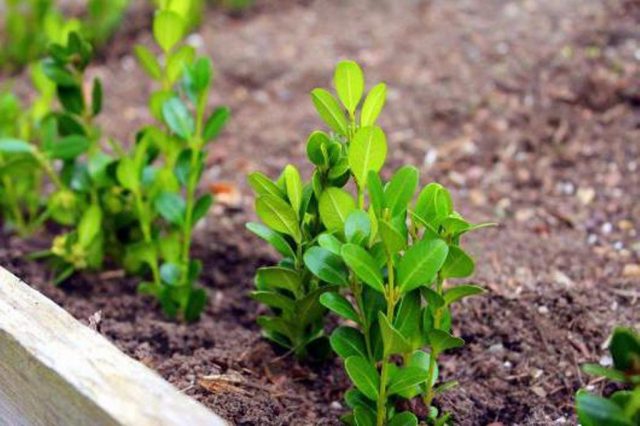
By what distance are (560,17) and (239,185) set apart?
4.00 ft

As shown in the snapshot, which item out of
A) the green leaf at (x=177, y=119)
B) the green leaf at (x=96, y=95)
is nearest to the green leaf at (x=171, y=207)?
the green leaf at (x=177, y=119)

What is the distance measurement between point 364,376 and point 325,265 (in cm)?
18

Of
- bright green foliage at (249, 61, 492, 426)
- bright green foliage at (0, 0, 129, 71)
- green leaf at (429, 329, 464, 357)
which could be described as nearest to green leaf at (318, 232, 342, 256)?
bright green foliage at (249, 61, 492, 426)

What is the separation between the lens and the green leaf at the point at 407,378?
5.11 feet

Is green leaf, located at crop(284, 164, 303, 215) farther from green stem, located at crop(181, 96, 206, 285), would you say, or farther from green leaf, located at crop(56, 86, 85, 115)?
green leaf, located at crop(56, 86, 85, 115)

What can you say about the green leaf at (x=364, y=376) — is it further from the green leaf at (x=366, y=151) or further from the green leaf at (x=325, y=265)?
the green leaf at (x=366, y=151)

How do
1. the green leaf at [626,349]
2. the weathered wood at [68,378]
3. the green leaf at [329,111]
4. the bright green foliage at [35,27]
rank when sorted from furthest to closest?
1. the bright green foliage at [35,27]
2. the green leaf at [329,111]
3. the weathered wood at [68,378]
4. the green leaf at [626,349]

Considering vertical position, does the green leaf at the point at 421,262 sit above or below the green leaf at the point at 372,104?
below

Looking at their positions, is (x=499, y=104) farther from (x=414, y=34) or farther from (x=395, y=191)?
(x=395, y=191)

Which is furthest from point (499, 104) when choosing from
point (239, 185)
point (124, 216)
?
point (124, 216)

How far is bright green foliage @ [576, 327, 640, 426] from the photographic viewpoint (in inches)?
51.2

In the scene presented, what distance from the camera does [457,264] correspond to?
1.56m

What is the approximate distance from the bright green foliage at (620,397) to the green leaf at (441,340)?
0.27 metres

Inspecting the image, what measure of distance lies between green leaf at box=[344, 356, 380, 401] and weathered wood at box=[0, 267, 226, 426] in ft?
0.77
